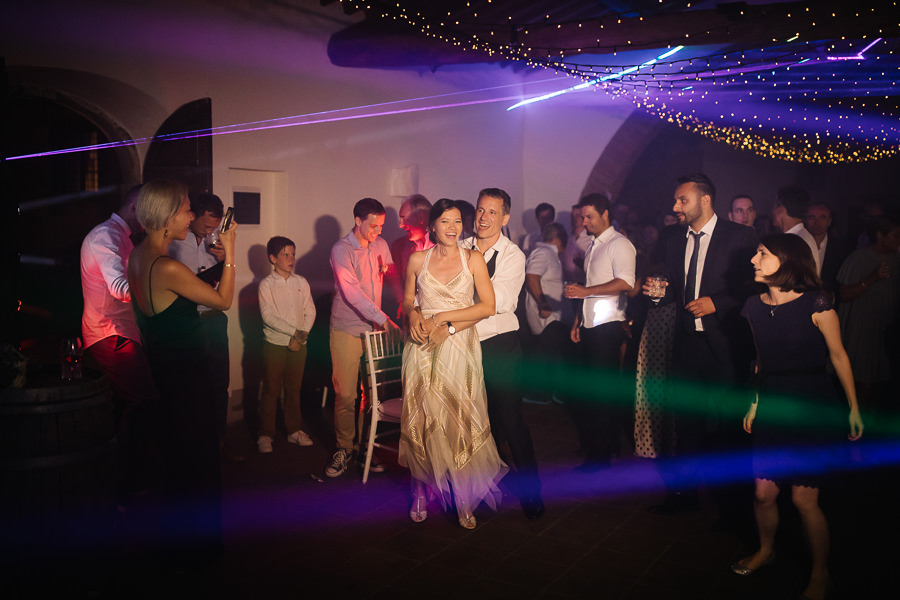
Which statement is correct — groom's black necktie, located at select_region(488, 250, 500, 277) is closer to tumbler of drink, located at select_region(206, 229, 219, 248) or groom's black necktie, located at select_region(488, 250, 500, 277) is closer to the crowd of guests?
the crowd of guests

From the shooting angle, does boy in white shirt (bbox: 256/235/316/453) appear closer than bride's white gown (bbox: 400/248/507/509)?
No

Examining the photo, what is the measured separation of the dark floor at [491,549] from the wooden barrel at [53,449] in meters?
0.24

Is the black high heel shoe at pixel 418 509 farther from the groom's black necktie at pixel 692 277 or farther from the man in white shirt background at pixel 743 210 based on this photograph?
the man in white shirt background at pixel 743 210

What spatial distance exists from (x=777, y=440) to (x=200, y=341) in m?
2.46

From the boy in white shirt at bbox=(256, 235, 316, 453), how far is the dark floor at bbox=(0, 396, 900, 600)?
0.62 metres

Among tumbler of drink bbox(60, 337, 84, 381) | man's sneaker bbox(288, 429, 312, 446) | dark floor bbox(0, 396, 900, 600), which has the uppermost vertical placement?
tumbler of drink bbox(60, 337, 84, 381)

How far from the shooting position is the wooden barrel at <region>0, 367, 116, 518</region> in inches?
101

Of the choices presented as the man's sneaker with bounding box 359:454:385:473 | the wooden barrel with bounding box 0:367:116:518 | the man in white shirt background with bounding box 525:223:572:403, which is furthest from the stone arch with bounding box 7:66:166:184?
the man in white shirt background with bounding box 525:223:572:403

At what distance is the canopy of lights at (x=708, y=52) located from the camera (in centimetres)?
555

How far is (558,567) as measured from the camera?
3.22m

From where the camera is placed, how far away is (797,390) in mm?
2951

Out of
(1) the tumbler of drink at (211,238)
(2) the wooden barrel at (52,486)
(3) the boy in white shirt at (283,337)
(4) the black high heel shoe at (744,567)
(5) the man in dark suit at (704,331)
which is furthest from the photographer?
(3) the boy in white shirt at (283,337)

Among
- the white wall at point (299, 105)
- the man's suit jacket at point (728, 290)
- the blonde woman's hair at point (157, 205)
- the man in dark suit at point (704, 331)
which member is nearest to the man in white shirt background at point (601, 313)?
the man in dark suit at point (704, 331)

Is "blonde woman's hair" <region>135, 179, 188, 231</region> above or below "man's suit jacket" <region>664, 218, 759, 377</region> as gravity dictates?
above
